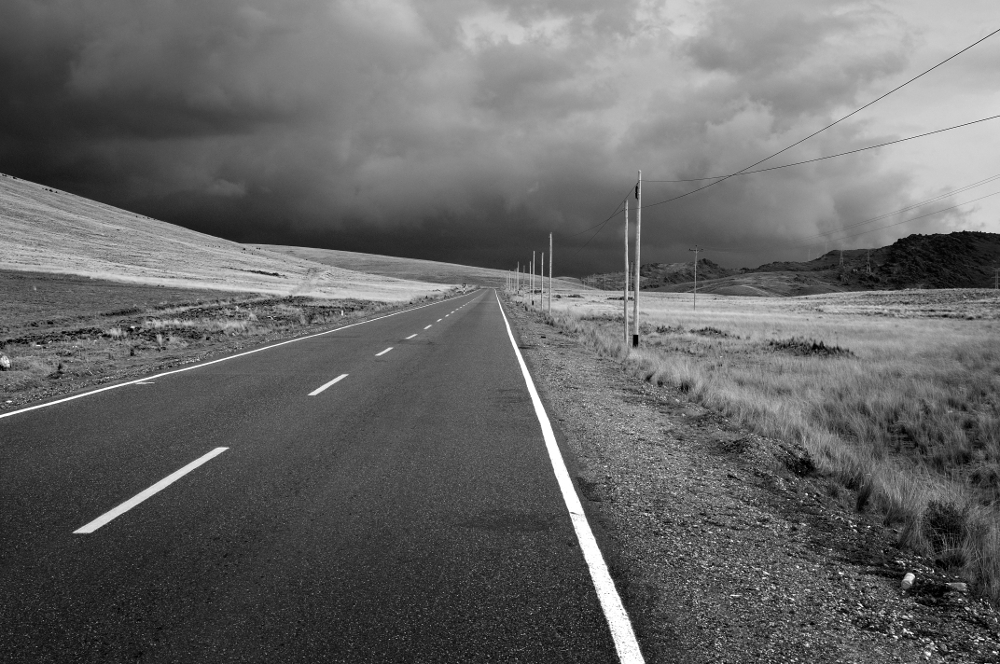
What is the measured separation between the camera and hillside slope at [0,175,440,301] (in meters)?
55.0

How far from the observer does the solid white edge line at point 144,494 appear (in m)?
4.72

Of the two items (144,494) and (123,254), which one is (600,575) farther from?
(123,254)

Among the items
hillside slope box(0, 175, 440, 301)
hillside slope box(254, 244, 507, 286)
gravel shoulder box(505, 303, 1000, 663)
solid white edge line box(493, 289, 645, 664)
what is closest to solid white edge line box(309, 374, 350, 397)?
gravel shoulder box(505, 303, 1000, 663)

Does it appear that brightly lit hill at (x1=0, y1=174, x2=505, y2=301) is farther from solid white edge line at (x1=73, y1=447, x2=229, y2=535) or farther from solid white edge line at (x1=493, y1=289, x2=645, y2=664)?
solid white edge line at (x1=493, y1=289, x2=645, y2=664)

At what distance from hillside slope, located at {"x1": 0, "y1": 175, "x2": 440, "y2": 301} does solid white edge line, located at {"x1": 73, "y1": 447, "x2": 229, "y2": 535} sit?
5079 cm

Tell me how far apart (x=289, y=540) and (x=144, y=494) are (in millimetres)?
1878

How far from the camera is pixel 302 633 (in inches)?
130

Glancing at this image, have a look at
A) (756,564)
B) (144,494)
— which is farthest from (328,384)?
(756,564)

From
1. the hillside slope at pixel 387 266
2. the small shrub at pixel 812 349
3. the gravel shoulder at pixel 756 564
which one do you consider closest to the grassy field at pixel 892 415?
the small shrub at pixel 812 349

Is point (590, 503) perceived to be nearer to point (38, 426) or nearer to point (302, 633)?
point (302, 633)

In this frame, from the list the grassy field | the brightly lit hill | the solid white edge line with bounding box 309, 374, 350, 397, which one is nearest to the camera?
the grassy field

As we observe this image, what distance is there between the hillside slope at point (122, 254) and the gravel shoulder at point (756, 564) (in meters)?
53.6

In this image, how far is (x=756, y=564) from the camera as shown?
4.21m

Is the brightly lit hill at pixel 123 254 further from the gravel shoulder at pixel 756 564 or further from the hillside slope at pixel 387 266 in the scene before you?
the hillside slope at pixel 387 266
